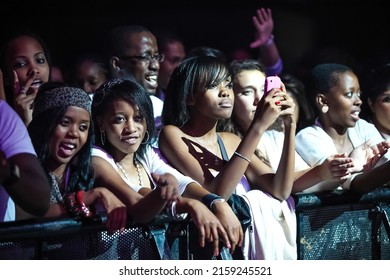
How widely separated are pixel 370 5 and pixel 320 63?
0.33 m

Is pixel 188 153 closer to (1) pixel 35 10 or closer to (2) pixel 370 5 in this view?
(1) pixel 35 10

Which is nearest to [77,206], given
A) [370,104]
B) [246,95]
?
[246,95]

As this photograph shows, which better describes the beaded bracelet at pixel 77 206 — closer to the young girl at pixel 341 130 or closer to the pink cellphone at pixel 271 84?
the pink cellphone at pixel 271 84

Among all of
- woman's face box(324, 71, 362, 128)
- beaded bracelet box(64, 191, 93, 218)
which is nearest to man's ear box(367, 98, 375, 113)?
woman's face box(324, 71, 362, 128)

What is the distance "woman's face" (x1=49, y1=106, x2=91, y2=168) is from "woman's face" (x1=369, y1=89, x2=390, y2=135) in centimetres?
139

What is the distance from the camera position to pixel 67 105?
2.68 metres

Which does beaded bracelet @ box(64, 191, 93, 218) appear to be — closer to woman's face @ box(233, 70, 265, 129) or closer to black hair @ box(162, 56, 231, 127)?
black hair @ box(162, 56, 231, 127)

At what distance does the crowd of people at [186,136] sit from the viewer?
2562mm

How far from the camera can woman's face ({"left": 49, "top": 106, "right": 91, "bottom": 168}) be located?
8.72 feet

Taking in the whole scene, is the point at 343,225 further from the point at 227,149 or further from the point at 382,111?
the point at 382,111

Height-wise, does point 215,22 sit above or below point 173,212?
above

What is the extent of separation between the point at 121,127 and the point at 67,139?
0.65 feet

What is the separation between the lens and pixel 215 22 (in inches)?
135
